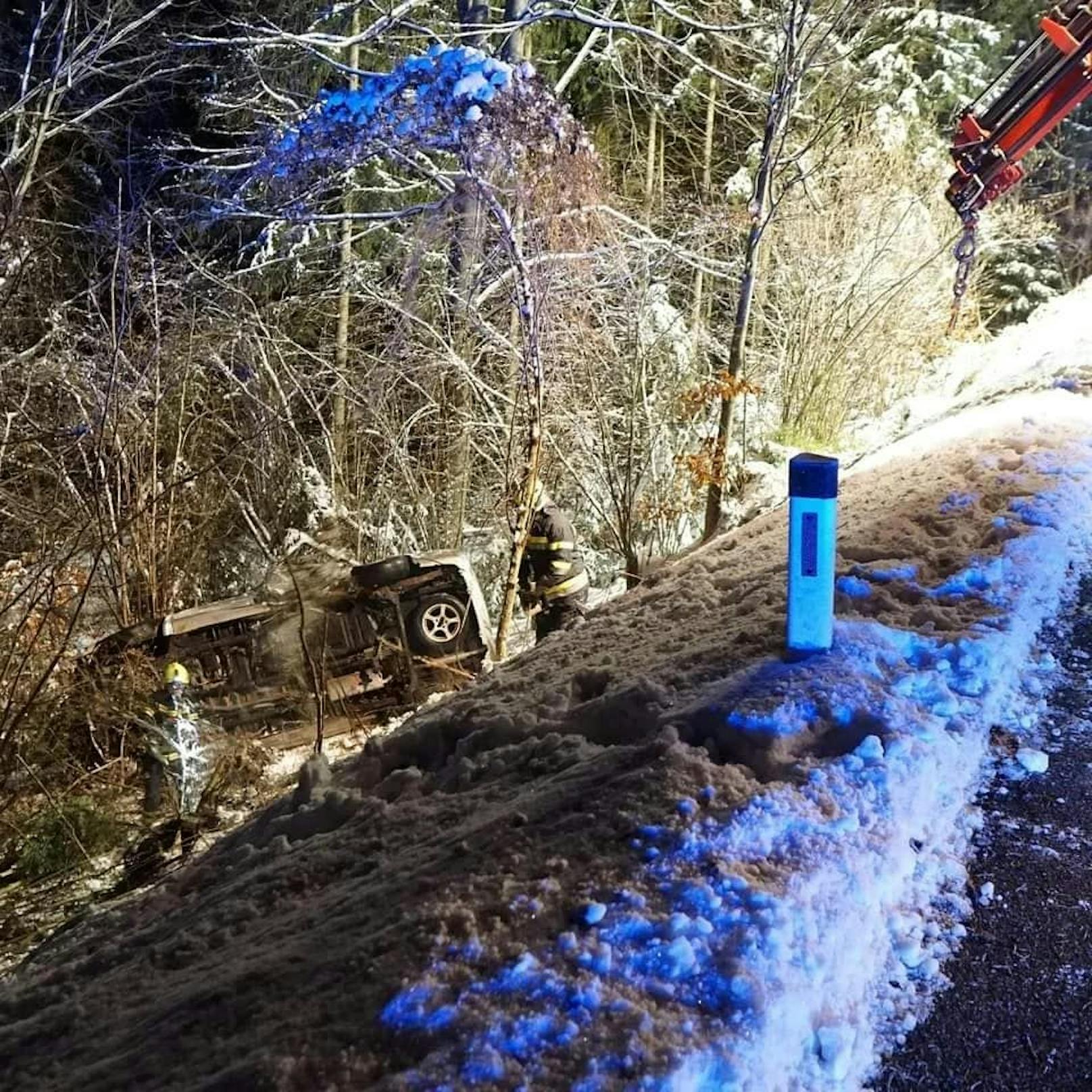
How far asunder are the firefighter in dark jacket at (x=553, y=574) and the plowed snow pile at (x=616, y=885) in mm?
4563

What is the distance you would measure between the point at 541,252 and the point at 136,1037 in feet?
26.7

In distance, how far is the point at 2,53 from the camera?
53.3 feet

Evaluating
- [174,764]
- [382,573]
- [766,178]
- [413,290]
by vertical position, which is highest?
[766,178]

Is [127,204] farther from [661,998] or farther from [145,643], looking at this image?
[661,998]

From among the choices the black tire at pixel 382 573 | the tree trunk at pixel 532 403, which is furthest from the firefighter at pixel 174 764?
A: the tree trunk at pixel 532 403

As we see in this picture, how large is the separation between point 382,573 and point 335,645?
68 cm

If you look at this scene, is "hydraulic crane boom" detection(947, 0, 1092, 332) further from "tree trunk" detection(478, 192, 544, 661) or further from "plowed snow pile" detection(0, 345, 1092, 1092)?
"plowed snow pile" detection(0, 345, 1092, 1092)

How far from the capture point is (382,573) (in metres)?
7.69

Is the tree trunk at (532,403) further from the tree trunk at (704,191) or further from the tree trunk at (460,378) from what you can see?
the tree trunk at (704,191)

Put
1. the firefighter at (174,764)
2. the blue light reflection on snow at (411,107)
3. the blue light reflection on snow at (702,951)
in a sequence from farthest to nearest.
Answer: the blue light reflection on snow at (411,107)
the firefighter at (174,764)
the blue light reflection on snow at (702,951)

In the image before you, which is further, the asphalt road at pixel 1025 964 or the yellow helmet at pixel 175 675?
the yellow helmet at pixel 175 675

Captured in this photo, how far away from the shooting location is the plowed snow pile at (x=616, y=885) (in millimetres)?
1842

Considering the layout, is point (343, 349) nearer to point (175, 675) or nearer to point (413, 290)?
point (413, 290)

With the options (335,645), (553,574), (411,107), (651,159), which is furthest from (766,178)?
(651,159)
